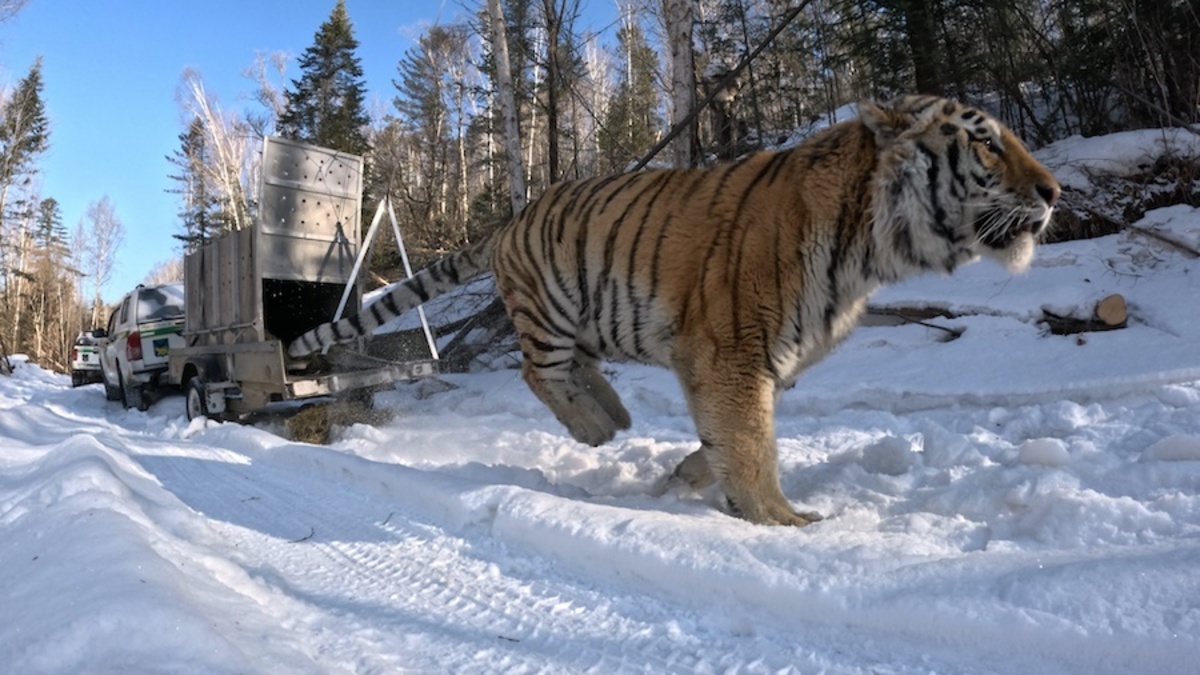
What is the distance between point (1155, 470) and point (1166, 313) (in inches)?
166

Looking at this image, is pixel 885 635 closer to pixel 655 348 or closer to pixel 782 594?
pixel 782 594

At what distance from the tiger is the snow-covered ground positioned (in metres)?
0.56

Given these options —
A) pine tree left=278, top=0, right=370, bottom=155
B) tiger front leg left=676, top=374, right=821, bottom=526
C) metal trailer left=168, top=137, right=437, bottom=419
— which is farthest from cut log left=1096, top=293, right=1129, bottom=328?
pine tree left=278, top=0, right=370, bottom=155

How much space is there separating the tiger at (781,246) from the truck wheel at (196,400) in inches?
295

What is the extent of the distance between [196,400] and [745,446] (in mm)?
9150

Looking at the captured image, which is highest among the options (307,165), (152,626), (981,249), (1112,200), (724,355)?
(307,165)

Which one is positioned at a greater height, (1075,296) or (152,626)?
(1075,296)

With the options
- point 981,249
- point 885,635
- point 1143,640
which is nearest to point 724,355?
point 981,249

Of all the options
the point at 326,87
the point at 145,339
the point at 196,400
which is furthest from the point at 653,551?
the point at 326,87

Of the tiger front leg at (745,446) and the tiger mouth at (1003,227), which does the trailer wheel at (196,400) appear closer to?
the tiger front leg at (745,446)

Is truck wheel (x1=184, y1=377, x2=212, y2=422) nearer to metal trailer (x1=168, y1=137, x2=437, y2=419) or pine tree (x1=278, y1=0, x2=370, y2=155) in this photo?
metal trailer (x1=168, y1=137, x2=437, y2=419)

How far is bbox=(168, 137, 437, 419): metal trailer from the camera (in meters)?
8.14

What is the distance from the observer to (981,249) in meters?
3.27

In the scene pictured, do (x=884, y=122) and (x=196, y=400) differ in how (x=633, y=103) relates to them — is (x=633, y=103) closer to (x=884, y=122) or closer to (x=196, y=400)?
(x=196, y=400)
